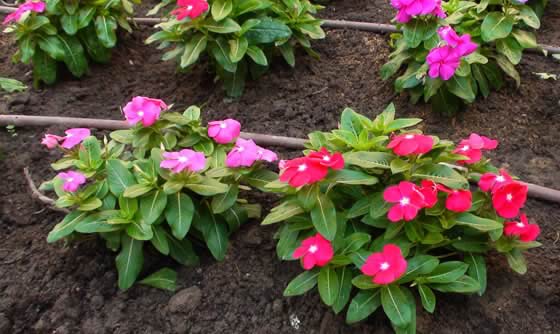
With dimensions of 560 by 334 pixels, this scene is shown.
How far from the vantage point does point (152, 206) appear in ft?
8.93

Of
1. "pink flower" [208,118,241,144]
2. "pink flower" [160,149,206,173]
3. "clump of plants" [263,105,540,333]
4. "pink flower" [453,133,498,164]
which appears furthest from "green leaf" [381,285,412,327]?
"pink flower" [208,118,241,144]

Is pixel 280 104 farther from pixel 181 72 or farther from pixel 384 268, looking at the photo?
pixel 384 268

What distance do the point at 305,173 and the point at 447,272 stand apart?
725mm

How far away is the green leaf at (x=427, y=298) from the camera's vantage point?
7.87ft

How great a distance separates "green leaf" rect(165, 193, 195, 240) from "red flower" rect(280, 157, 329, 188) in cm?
53

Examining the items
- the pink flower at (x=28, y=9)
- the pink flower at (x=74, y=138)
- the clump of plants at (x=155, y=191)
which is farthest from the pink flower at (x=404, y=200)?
the pink flower at (x=28, y=9)

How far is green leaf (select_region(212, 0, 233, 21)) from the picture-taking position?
3896 mm

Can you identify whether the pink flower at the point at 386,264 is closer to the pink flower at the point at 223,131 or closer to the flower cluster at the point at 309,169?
the flower cluster at the point at 309,169

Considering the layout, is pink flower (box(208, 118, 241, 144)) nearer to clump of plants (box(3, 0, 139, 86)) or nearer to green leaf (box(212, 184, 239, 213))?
green leaf (box(212, 184, 239, 213))

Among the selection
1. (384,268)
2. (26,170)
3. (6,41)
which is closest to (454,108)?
(384,268)

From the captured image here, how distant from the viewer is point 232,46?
4.04m

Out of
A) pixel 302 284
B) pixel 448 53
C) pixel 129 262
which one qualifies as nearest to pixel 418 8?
pixel 448 53

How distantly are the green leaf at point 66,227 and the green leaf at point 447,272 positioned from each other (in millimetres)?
1589

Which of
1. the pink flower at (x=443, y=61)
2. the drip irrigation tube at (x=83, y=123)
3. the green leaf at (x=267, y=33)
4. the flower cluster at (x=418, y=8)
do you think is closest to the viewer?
the pink flower at (x=443, y=61)
